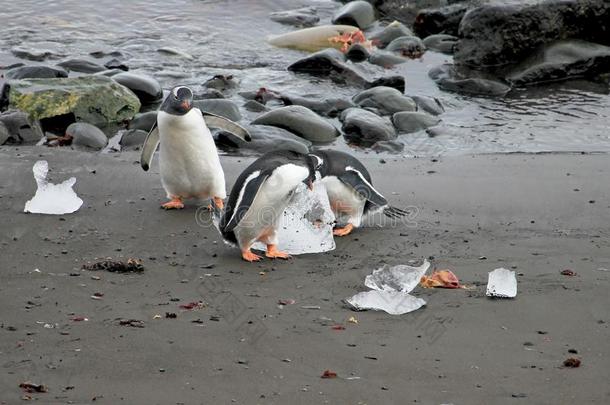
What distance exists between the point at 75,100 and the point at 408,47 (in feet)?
18.2

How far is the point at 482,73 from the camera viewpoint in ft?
42.8

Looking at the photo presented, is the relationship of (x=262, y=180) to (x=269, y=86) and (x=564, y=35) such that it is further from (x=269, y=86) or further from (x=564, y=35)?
(x=564, y=35)

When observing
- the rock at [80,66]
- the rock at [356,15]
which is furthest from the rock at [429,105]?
the rock at [356,15]

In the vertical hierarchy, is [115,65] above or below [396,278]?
below

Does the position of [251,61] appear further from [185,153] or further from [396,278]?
[396,278]

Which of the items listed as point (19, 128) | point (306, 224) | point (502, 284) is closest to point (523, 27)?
point (19, 128)

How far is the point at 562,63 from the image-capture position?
12648mm

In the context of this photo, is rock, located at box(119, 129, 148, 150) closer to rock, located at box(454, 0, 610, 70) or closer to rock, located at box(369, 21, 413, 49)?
rock, located at box(454, 0, 610, 70)

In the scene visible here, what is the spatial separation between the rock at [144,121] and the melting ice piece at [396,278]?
15.1 ft

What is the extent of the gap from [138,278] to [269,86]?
21.6ft

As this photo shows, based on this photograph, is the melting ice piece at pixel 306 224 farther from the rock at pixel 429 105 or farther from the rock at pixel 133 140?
the rock at pixel 429 105

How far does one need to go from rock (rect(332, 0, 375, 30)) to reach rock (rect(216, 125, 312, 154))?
21.6 feet

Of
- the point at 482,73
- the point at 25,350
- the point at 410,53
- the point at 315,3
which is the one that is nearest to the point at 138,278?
the point at 25,350

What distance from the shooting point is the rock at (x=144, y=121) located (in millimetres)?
10094
